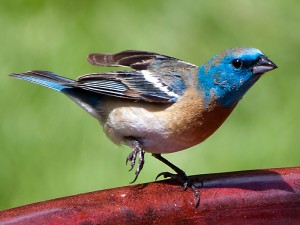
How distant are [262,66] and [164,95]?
527mm

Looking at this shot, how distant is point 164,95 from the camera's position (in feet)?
13.7

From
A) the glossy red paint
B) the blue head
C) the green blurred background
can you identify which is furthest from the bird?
the green blurred background

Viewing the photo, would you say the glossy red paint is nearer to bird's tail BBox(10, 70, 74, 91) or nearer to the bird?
the bird

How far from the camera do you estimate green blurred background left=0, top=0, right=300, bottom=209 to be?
5.47 metres

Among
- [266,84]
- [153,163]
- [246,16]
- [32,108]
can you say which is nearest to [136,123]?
[153,163]

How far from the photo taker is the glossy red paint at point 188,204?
3217 millimetres

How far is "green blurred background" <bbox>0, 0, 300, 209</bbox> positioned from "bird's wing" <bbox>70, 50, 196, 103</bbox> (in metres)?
1.06

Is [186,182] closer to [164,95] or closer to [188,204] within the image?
[188,204]

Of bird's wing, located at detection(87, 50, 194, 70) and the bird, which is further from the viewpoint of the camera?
bird's wing, located at detection(87, 50, 194, 70)

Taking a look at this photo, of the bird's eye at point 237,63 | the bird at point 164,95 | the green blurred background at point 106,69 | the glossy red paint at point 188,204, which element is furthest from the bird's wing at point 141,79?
the green blurred background at point 106,69

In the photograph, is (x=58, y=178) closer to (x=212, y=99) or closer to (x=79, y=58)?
(x=79, y=58)

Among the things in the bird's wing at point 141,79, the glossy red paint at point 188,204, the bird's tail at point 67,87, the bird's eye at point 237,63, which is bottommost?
the glossy red paint at point 188,204

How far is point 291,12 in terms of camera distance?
677 cm

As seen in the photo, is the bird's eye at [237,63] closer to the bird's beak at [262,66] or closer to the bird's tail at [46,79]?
the bird's beak at [262,66]
